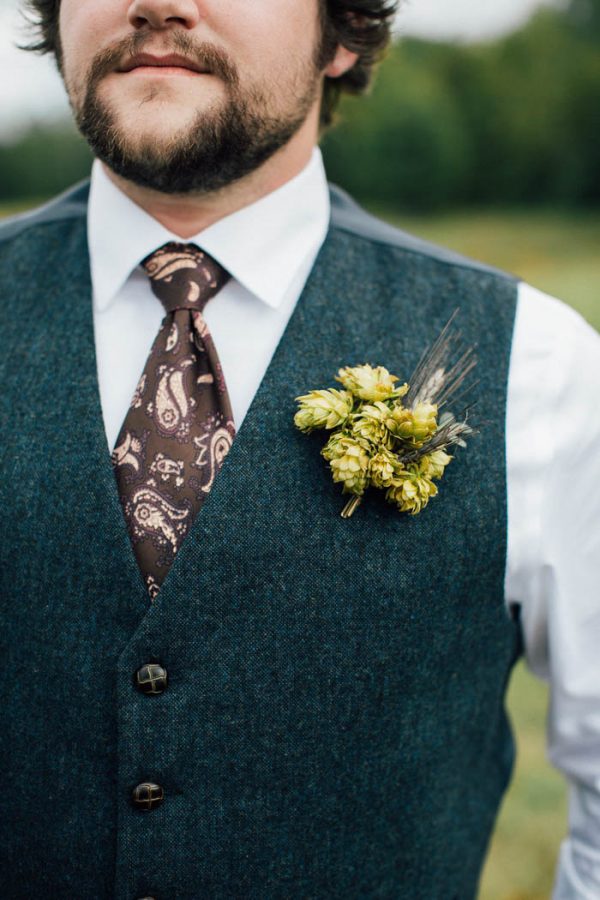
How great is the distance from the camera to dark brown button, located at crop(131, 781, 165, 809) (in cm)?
123

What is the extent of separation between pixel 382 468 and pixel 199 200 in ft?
1.91

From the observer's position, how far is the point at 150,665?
122cm

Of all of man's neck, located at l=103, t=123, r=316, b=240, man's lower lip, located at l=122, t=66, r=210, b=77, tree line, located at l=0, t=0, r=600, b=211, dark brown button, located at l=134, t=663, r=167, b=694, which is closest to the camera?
dark brown button, located at l=134, t=663, r=167, b=694

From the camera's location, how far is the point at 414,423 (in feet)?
4.06

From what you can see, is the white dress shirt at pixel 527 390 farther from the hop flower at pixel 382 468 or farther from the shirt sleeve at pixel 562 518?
the hop flower at pixel 382 468

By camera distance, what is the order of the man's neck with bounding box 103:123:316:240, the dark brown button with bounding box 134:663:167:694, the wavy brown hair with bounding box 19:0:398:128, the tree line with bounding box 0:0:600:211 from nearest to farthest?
the dark brown button with bounding box 134:663:167:694, the man's neck with bounding box 103:123:316:240, the wavy brown hair with bounding box 19:0:398:128, the tree line with bounding box 0:0:600:211

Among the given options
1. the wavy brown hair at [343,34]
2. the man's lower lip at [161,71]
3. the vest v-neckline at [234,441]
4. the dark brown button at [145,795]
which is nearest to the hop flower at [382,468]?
the vest v-neckline at [234,441]

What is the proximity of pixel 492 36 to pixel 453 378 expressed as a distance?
3406 cm

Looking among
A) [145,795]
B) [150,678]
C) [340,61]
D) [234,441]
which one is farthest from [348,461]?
[340,61]

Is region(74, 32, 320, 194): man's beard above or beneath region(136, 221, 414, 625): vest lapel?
above

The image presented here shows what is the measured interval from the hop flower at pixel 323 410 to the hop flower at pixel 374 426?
1.0 inches

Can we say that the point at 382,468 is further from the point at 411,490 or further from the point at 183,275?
the point at 183,275

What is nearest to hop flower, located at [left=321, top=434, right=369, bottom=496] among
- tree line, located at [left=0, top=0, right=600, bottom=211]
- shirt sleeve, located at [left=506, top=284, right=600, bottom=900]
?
shirt sleeve, located at [left=506, top=284, right=600, bottom=900]

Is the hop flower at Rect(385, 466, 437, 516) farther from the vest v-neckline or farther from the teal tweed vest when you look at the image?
the vest v-neckline
